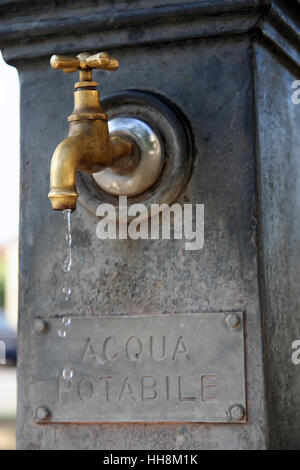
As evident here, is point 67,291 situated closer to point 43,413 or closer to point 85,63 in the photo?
point 43,413

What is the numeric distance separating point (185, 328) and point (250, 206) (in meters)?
0.25

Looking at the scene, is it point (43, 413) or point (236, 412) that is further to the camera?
point (43, 413)

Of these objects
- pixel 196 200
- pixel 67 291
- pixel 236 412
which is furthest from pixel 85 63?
pixel 236 412

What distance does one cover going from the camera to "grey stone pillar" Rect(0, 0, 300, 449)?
1528 mm

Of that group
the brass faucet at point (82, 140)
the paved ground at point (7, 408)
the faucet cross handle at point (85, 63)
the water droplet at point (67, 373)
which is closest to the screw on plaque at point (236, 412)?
the water droplet at point (67, 373)

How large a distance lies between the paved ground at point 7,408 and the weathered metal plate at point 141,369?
2.94 meters

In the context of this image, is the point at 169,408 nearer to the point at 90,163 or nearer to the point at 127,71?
the point at 90,163

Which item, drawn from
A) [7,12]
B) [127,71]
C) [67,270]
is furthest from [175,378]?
[7,12]

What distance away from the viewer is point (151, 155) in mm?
1573

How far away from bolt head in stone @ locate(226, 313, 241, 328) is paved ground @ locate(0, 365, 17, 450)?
125 inches

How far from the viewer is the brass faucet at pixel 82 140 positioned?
1387 millimetres

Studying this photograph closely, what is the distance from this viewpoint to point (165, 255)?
62.7 inches

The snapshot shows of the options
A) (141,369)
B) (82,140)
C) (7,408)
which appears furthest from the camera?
(7,408)

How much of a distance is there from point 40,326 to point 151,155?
403mm
